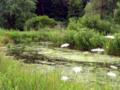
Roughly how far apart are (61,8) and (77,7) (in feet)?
8.81

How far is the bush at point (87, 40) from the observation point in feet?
46.3

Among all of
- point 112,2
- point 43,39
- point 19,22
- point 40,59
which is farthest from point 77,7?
point 40,59

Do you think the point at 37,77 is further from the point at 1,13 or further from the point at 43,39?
the point at 1,13

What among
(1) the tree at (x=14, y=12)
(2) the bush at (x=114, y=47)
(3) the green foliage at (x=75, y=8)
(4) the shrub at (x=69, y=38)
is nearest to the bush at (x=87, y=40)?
(4) the shrub at (x=69, y=38)

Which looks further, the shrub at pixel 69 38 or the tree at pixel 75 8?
the tree at pixel 75 8

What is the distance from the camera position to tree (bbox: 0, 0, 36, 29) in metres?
29.5

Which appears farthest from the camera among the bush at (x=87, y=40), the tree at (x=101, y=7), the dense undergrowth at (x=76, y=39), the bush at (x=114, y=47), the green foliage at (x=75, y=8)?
the green foliage at (x=75, y=8)

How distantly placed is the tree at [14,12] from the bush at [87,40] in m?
14.8

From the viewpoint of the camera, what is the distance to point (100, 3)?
958 inches

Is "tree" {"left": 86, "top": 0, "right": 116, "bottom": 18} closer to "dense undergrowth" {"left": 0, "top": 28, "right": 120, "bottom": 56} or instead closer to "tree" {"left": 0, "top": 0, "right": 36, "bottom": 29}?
"dense undergrowth" {"left": 0, "top": 28, "right": 120, "bottom": 56}

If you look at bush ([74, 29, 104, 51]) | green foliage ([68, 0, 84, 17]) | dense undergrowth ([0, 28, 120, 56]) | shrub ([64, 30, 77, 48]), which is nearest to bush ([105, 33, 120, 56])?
dense undergrowth ([0, 28, 120, 56])

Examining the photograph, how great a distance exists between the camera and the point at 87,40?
14438 millimetres

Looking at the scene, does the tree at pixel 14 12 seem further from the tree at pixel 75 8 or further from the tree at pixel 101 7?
the tree at pixel 101 7

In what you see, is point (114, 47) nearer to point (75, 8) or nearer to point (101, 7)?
point (101, 7)
